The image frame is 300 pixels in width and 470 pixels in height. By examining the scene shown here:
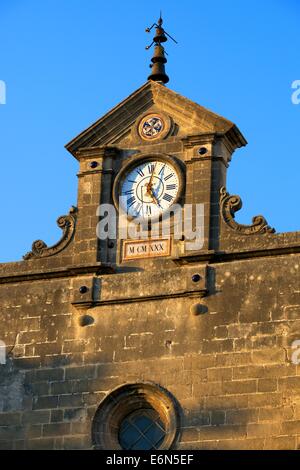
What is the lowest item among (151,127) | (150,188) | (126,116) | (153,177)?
(150,188)

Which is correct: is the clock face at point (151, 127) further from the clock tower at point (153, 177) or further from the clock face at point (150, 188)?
the clock face at point (150, 188)

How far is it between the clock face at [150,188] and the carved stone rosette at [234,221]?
0.95 m

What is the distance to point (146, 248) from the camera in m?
34.4

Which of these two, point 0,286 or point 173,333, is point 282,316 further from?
point 0,286

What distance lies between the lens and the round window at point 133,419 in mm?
33281

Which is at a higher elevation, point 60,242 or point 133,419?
point 60,242

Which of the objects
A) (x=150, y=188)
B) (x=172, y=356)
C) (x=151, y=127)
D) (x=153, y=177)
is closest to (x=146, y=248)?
(x=150, y=188)

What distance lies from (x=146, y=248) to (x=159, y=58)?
4091 mm

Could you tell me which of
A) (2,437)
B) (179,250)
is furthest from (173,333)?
(2,437)

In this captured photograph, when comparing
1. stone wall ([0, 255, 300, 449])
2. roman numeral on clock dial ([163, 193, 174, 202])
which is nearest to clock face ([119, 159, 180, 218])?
roman numeral on clock dial ([163, 193, 174, 202])

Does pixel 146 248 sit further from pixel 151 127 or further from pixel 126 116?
pixel 126 116

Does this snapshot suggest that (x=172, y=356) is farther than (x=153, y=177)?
No

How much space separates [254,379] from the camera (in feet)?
107
